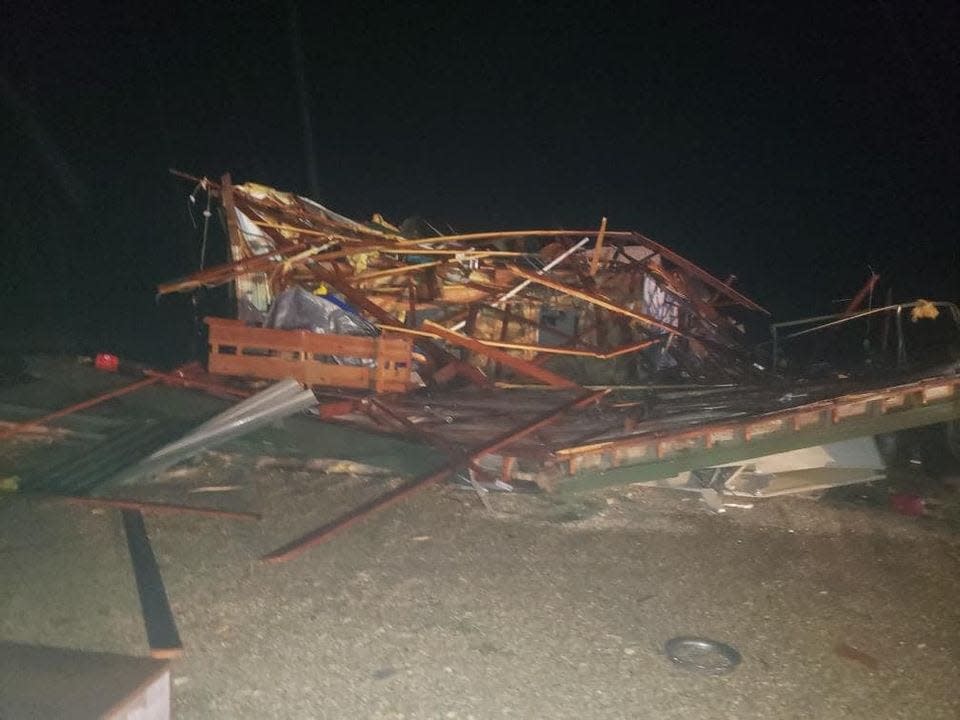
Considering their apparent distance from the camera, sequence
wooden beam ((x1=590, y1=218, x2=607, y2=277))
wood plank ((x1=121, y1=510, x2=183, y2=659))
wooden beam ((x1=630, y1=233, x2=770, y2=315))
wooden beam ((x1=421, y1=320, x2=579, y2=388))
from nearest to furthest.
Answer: wood plank ((x1=121, y1=510, x2=183, y2=659))
wooden beam ((x1=421, y1=320, x2=579, y2=388))
wooden beam ((x1=590, y1=218, x2=607, y2=277))
wooden beam ((x1=630, y1=233, x2=770, y2=315))

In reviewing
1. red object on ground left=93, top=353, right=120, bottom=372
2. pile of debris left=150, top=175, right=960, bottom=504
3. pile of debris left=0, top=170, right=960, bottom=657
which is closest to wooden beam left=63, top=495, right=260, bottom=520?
pile of debris left=0, top=170, right=960, bottom=657

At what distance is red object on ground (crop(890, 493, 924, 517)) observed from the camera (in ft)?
22.7

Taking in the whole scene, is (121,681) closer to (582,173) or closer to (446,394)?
(446,394)

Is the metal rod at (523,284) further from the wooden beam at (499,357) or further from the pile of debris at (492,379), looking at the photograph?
the wooden beam at (499,357)

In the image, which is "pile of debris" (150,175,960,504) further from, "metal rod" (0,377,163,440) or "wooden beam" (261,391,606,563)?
"metal rod" (0,377,163,440)

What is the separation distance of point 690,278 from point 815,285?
766 cm

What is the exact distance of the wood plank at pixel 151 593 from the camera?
437 centimetres

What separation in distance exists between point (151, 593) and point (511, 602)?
6.88ft

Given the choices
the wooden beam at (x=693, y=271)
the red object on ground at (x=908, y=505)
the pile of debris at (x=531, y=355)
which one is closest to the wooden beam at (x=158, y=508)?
the pile of debris at (x=531, y=355)

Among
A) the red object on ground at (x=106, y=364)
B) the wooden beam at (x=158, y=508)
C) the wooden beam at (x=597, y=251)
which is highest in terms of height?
the wooden beam at (x=597, y=251)

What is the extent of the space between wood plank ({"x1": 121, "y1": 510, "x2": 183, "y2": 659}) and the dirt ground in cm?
6

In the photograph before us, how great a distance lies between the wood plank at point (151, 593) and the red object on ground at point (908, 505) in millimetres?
5581

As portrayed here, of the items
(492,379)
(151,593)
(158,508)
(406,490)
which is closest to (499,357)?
(492,379)

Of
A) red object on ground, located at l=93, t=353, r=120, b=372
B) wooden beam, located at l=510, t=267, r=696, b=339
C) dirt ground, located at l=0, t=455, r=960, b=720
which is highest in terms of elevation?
wooden beam, located at l=510, t=267, r=696, b=339
